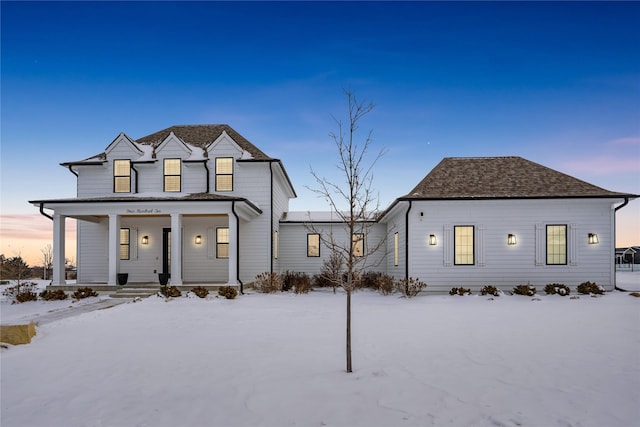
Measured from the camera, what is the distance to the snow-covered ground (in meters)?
3.87

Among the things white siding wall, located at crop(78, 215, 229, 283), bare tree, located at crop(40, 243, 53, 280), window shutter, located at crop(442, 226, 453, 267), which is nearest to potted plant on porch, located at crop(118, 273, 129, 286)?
white siding wall, located at crop(78, 215, 229, 283)

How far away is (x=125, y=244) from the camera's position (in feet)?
59.2

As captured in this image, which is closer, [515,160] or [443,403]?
[443,403]

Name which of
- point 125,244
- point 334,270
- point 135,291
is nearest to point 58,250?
point 125,244

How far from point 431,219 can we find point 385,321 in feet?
23.6

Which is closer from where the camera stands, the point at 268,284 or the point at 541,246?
the point at 541,246

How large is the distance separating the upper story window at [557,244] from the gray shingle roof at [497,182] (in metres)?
1.49

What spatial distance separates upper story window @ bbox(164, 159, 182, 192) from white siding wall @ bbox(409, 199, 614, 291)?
11472 millimetres

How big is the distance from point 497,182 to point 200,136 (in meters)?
15.3

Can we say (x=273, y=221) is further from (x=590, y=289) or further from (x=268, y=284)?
(x=590, y=289)

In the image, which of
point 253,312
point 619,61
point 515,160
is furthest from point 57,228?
point 619,61

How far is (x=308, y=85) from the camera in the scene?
18125mm

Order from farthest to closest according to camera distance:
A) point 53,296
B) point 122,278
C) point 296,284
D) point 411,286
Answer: point 296,284, point 122,278, point 411,286, point 53,296

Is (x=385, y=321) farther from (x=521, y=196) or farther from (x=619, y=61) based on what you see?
(x=619, y=61)
